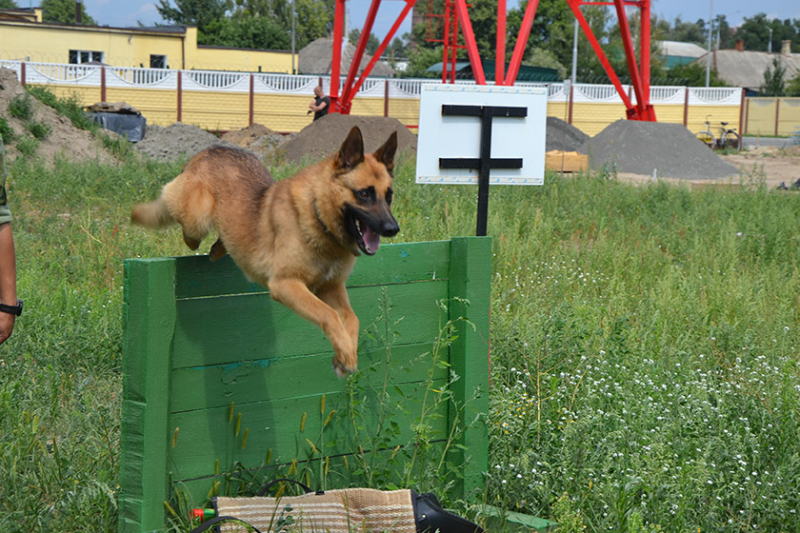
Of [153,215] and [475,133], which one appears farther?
[475,133]

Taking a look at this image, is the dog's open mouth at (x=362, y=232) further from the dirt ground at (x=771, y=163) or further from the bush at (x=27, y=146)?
the dirt ground at (x=771, y=163)

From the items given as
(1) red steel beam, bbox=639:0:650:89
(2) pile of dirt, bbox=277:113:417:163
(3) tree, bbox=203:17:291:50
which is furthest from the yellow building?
(1) red steel beam, bbox=639:0:650:89

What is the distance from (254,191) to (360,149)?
26.3 inches

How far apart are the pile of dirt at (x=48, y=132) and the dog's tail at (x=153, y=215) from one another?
11.4 meters

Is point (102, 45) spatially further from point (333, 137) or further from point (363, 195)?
point (363, 195)

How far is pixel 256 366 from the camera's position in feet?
10.8

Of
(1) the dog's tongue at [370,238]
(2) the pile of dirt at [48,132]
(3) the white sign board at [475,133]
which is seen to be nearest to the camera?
(1) the dog's tongue at [370,238]

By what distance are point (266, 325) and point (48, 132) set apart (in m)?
14.1

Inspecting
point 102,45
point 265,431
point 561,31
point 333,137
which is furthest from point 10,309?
point 561,31

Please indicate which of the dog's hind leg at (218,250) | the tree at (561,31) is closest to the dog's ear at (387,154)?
the dog's hind leg at (218,250)

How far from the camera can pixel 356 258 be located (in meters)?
3.34

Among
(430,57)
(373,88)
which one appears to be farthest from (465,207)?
(430,57)

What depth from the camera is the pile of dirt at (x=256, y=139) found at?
18.9 m

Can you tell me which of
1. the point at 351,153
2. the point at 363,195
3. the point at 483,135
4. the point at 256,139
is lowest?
the point at 363,195
